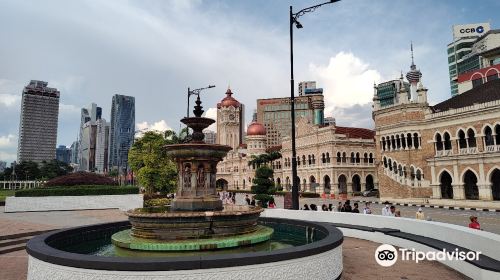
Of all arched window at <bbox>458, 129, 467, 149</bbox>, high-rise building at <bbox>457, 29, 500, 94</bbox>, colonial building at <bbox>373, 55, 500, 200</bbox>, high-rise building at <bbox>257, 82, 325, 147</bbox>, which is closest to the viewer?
colonial building at <bbox>373, 55, 500, 200</bbox>

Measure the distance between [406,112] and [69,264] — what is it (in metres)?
39.4

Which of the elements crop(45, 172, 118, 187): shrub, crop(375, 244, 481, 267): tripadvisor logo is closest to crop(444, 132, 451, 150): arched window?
crop(375, 244, 481, 267): tripadvisor logo

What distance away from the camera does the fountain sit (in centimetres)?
609

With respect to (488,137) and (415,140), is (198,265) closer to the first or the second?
(488,137)

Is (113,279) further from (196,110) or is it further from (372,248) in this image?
(372,248)

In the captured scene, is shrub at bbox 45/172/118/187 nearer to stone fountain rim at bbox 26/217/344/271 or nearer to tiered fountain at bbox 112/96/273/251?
tiered fountain at bbox 112/96/273/251

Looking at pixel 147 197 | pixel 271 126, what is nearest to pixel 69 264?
pixel 147 197

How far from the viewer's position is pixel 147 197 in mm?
37812

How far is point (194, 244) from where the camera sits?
28.8 ft

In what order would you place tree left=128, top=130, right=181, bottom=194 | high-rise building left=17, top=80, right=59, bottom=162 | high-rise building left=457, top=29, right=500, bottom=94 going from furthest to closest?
high-rise building left=17, top=80, right=59, bottom=162 → high-rise building left=457, top=29, right=500, bottom=94 → tree left=128, top=130, right=181, bottom=194

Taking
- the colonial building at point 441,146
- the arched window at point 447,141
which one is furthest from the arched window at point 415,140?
the arched window at point 447,141

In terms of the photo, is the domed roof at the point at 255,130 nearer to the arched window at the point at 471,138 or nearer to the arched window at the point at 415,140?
the arched window at the point at 415,140

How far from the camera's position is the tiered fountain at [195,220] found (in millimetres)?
9305

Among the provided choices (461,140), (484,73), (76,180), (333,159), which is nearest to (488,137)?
(461,140)
